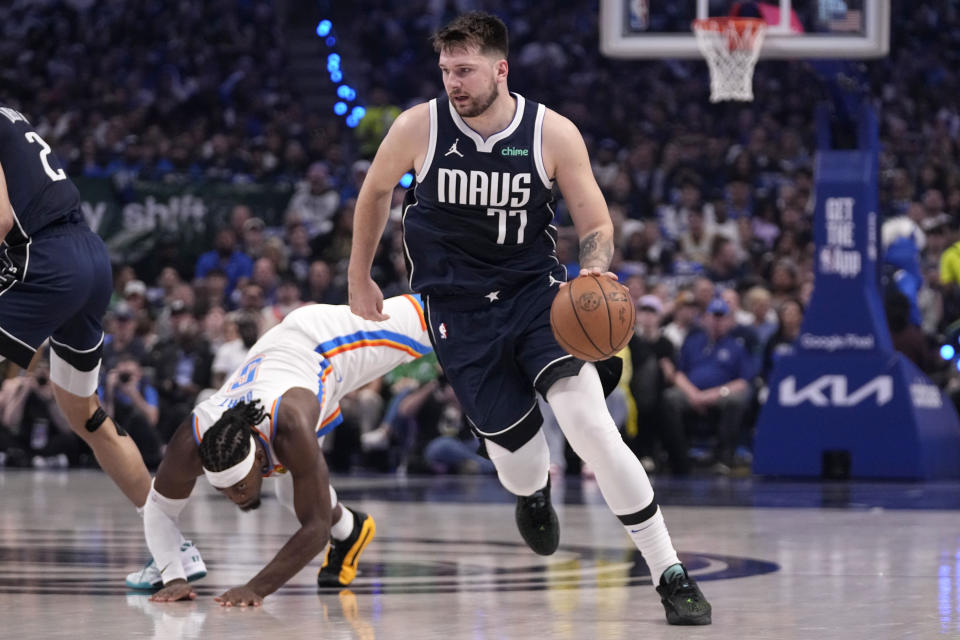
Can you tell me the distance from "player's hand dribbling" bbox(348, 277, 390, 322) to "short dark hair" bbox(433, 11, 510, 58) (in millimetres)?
956

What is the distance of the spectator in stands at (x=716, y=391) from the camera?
14.2 metres

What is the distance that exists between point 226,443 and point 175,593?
0.71 meters

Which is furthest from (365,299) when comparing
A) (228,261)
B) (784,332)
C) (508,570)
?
(228,261)

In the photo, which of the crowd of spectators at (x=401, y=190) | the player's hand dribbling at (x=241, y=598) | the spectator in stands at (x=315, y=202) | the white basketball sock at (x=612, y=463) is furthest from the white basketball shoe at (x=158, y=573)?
the spectator in stands at (x=315, y=202)

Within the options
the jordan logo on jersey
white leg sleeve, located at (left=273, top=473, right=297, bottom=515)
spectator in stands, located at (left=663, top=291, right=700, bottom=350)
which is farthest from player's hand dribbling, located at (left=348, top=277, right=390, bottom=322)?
spectator in stands, located at (left=663, top=291, right=700, bottom=350)

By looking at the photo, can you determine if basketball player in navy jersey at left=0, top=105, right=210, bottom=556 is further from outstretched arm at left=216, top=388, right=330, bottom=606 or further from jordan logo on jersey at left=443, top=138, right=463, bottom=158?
jordan logo on jersey at left=443, top=138, right=463, bottom=158

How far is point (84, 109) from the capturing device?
75.7 feet

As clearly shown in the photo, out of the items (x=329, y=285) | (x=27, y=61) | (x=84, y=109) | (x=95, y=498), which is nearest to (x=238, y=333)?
(x=329, y=285)

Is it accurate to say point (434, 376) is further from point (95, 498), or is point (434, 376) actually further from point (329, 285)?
point (95, 498)

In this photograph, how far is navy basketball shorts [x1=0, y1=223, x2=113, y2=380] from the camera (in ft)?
22.2

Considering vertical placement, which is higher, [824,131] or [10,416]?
[824,131]

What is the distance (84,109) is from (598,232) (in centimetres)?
1862

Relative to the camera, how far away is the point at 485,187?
5906 millimetres

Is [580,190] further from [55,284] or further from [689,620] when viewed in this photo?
[55,284]
